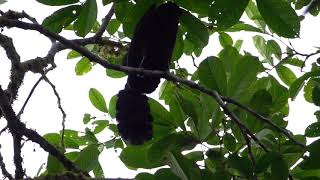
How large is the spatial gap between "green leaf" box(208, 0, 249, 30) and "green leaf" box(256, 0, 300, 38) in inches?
2.4

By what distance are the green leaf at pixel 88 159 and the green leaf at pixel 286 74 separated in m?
1.03

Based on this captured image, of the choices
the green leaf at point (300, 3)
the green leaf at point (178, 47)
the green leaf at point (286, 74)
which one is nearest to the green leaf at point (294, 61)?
the green leaf at point (286, 74)

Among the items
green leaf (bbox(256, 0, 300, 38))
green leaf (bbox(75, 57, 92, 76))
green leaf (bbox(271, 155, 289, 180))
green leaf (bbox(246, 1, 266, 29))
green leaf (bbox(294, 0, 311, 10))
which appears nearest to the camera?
green leaf (bbox(271, 155, 289, 180))

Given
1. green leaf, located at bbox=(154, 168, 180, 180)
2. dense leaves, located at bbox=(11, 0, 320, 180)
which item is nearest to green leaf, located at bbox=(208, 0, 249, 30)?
dense leaves, located at bbox=(11, 0, 320, 180)

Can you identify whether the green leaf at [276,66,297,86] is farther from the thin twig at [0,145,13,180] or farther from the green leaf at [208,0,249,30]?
the thin twig at [0,145,13,180]

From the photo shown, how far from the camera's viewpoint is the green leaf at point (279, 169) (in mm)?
1392

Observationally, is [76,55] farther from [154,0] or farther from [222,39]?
[154,0]

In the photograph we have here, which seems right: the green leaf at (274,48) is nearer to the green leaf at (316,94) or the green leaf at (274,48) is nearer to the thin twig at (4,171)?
the green leaf at (316,94)

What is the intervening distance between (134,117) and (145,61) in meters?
0.20

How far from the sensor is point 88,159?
1.78 m

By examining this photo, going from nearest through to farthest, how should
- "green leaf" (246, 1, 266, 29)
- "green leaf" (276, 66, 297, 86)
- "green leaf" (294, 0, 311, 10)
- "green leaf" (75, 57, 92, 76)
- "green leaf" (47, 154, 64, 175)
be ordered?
"green leaf" (47, 154, 64, 175) → "green leaf" (294, 0, 311, 10) → "green leaf" (246, 1, 266, 29) → "green leaf" (276, 66, 297, 86) → "green leaf" (75, 57, 92, 76)

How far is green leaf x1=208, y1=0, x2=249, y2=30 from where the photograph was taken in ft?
4.83

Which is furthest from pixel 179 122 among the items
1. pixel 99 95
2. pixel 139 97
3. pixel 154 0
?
pixel 99 95

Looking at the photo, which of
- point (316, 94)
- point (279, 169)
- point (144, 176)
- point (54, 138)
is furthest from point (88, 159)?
point (316, 94)
